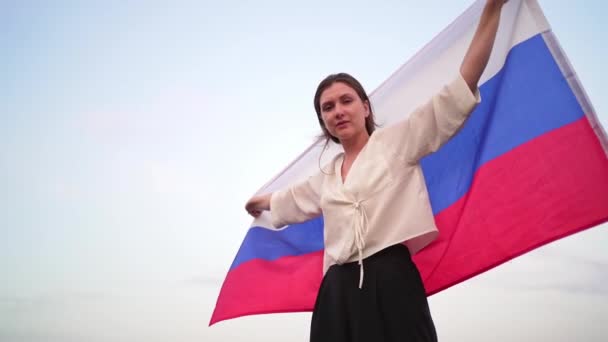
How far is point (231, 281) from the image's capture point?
3312mm

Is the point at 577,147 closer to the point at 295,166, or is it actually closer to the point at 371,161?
the point at 371,161

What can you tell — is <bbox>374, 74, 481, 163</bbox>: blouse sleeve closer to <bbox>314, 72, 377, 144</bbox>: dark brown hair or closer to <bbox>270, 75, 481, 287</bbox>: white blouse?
<bbox>270, 75, 481, 287</bbox>: white blouse

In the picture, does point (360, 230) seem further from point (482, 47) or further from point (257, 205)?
point (257, 205)

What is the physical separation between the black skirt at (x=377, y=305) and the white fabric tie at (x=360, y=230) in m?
0.04

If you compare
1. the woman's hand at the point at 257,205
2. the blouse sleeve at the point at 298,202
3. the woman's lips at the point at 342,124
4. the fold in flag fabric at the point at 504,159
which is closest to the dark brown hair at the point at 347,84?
the woman's lips at the point at 342,124

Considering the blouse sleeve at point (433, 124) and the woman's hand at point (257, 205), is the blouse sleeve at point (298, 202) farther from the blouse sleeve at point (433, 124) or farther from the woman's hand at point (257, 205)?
the blouse sleeve at point (433, 124)

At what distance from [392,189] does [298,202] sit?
805 mm

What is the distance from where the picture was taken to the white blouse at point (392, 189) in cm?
197

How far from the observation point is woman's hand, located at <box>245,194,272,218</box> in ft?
10.3

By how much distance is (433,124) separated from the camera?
204 centimetres

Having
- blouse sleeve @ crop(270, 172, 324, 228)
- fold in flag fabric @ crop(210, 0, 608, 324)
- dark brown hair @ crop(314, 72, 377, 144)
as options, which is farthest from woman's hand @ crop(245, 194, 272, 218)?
dark brown hair @ crop(314, 72, 377, 144)

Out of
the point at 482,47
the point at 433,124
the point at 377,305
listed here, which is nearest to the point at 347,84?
the point at 433,124

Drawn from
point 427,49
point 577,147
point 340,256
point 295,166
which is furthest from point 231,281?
point 577,147

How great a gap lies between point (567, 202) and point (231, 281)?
2119 millimetres
